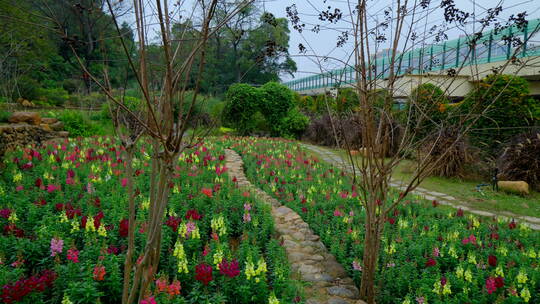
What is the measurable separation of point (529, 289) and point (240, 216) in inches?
113

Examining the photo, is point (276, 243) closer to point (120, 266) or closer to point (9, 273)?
point (120, 266)

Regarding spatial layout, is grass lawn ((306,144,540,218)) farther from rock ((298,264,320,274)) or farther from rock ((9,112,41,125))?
rock ((9,112,41,125))

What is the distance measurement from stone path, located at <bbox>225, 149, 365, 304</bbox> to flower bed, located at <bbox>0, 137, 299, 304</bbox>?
32cm

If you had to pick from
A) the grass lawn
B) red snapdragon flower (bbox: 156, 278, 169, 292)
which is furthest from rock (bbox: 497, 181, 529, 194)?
red snapdragon flower (bbox: 156, 278, 169, 292)

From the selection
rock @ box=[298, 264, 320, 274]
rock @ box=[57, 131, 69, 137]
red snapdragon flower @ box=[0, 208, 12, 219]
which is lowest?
rock @ box=[298, 264, 320, 274]

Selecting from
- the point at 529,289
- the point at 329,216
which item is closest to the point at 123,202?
the point at 329,216

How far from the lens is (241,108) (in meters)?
17.0

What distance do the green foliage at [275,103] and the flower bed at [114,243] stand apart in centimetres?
1247

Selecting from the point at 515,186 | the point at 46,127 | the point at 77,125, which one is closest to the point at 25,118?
the point at 46,127

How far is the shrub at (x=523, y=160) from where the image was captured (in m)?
7.17

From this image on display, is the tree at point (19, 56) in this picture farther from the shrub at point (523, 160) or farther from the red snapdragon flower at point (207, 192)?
the shrub at point (523, 160)

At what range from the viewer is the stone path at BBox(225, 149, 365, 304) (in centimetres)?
301

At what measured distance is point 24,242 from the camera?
2.73 m

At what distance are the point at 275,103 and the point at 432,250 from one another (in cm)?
1422
